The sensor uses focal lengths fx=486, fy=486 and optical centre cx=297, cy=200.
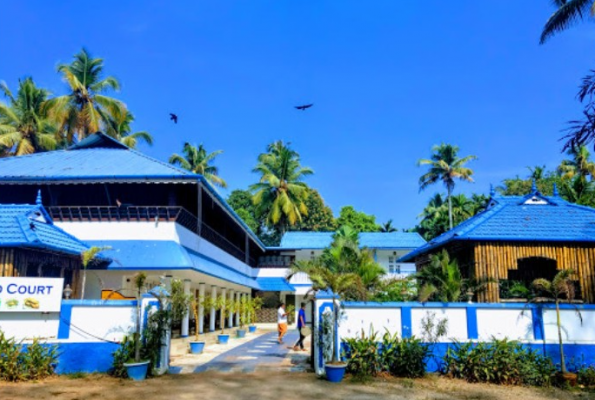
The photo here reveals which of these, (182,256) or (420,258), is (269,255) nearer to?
(420,258)

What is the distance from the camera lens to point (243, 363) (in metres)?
12.6

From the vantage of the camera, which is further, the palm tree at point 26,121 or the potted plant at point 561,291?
the palm tree at point 26,121

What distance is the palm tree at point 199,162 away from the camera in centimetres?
4031

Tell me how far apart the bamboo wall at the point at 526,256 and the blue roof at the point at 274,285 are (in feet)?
63.8

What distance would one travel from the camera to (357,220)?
46.8 m

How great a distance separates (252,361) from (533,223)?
902 centimetres

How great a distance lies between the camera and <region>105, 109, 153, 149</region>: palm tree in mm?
28580

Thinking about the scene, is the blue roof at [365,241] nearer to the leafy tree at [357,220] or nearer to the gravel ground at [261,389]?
the leafy tree at [357,220]

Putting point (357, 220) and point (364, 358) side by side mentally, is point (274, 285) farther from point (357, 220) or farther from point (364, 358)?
point (364, 358)

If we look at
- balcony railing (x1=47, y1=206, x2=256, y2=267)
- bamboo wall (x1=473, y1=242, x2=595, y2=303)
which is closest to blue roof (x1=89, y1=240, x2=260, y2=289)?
balcony railing (x1=47, y1=206, x2=256, y2=267)

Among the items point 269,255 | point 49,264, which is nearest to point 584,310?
point 49,264

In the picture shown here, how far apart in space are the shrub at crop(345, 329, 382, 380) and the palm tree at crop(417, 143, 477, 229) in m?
30.4

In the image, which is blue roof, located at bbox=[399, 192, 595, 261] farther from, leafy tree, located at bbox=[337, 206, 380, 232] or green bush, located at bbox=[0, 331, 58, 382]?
leafy tree, located at bbox=[337, 206, 380, 232]

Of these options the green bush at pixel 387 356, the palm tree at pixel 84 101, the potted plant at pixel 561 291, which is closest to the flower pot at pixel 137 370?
the green bush at pixel 387 356
